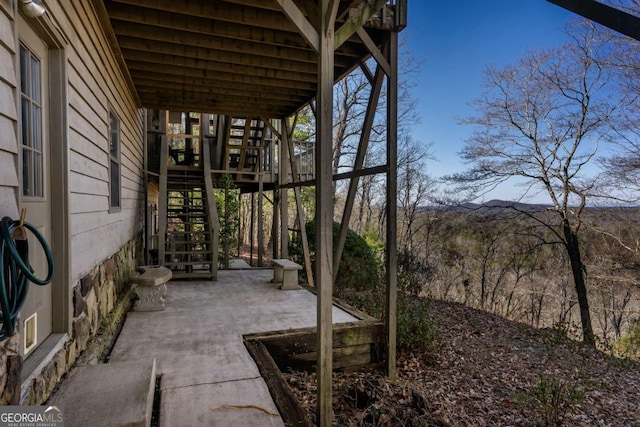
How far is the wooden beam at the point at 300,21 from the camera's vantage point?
241 centimetres

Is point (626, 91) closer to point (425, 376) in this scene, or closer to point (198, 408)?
point (425, 376)

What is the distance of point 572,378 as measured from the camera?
525 centimetres

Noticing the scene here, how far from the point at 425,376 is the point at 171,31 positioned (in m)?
5.25

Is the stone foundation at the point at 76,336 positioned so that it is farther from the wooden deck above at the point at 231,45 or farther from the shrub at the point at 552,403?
the shrub at the point at 552,403

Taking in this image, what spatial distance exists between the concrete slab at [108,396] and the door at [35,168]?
0.34m

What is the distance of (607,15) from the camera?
119cm

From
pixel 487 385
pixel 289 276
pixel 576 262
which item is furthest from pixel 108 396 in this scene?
pixel 576 262

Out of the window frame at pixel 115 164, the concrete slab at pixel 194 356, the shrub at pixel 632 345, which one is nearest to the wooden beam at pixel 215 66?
the window frame at pixel 115 164

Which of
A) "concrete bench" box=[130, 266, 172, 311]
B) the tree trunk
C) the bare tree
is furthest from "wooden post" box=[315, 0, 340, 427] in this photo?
the tree trunk

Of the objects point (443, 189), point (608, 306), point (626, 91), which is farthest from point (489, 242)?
point (626, 91)

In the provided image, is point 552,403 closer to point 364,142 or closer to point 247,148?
point 364,142

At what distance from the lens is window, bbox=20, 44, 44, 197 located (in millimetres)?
1948

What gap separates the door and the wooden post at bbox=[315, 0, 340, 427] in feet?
5.74

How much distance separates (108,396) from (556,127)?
11.3 meters
